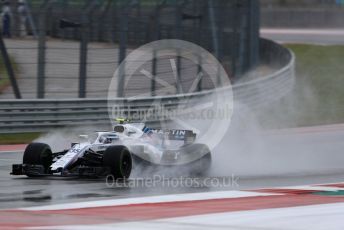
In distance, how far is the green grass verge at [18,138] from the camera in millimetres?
17759

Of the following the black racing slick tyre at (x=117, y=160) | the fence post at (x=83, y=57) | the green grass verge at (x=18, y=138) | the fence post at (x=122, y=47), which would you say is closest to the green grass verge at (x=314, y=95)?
the fence post at (x=122, y=47)

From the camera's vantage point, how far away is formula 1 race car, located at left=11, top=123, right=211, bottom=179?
1134 centimetres

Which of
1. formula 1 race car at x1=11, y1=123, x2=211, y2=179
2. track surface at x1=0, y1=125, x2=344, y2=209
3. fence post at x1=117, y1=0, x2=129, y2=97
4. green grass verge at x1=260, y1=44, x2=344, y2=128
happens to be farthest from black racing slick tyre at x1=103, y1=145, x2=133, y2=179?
green grass verge at x1=260, y1=44, x2=344, y2=128

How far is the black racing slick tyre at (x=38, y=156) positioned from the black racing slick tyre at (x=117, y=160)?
999 millimetres

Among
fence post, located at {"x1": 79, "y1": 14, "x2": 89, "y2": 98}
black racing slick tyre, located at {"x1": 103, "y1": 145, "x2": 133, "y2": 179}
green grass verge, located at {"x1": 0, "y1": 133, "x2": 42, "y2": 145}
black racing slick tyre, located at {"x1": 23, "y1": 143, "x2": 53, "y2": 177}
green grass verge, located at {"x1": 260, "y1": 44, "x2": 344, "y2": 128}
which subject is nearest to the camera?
black racing slick tyre, located at {"x1": 103, "y1": 145, "x2": 133, "y2": 179}

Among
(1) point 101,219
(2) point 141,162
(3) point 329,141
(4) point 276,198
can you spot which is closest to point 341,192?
(4) point 276,198

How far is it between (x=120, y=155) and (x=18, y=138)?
7.49 m

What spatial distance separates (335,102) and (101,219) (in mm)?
18190

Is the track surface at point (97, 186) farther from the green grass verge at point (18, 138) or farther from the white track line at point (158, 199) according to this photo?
the green grass verge at point (18, 138)

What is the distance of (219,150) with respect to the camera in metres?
14.2

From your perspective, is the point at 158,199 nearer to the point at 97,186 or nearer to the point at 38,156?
the point at 97,186

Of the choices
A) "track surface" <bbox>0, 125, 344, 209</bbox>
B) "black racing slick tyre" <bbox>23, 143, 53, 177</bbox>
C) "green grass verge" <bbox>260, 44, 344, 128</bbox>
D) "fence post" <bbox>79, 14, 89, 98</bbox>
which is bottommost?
"green grass verge" <bbox>260, 44, 344, 128</bbox>

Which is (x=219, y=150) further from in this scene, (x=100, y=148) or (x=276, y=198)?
(x=276, y=198)

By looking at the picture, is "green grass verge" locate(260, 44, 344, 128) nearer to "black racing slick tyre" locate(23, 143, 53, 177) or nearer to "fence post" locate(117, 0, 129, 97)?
"fence post" locate(117, 0, 129, 97)
